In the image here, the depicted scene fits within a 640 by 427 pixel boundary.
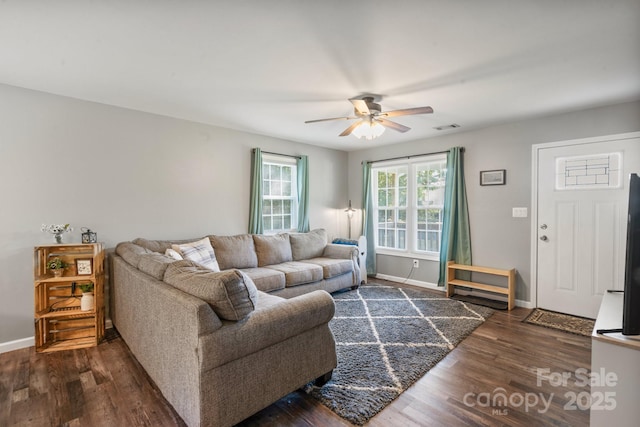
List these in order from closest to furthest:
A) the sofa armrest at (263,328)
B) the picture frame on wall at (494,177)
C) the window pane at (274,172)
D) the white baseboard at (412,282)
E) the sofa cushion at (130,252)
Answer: the sofa armrest at (263,328)
the sofa cushion at (130,252)
the picture frame on wall at (494,177)
the white baseboard at (412,282)
the window pane at (274,172)

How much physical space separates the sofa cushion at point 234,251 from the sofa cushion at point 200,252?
0.12 meters

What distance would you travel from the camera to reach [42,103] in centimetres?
284

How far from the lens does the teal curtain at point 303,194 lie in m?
4.98

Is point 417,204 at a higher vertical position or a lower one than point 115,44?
lower

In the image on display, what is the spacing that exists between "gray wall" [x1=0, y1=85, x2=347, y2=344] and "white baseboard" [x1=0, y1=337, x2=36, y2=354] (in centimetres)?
6

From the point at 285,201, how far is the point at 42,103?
3102 mm

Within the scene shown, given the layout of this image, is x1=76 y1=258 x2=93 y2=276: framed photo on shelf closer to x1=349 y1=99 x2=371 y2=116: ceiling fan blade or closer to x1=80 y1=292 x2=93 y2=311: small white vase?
x1=80 y1=292 x2=93 y2=311: small white vase

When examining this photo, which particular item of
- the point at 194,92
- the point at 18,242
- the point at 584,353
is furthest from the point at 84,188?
the point at 584,353

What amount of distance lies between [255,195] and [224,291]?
291cm

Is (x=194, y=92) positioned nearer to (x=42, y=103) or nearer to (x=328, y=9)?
(x=42, y=103)

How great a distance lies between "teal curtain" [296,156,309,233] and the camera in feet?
16.3

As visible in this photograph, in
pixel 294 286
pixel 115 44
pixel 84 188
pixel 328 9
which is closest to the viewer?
pixel 328 9

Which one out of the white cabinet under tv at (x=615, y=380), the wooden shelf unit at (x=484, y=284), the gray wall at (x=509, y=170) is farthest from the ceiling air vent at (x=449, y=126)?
the white cabinet under tv at (x=615, y=380)

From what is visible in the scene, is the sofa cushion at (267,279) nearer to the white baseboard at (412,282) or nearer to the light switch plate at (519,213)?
the white baseboard at (412,282)
